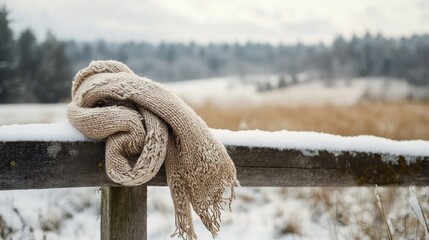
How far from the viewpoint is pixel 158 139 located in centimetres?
127

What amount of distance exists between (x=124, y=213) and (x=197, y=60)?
3583 inches

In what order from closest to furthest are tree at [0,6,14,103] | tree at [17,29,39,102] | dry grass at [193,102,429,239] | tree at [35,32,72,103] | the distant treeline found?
dry grass at [193,102,429,239]
tree at [0,6,14,103]
the distant treeline
tree at [17,29,39,102]
tree at [35,32,72,103]

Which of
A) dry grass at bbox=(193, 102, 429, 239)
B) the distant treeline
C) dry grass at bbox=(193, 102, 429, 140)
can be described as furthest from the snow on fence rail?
dry grass at bbox=(193, 102, 429, 140)

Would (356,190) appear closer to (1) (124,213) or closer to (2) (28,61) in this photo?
(1) (124,213)

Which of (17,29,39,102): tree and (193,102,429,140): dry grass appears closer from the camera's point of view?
(193,102,429,140): dry grass

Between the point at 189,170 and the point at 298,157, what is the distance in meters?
0.63

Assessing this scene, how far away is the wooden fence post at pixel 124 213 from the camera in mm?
1469

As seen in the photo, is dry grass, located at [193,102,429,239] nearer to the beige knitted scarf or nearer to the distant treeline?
the beige knitted scarf

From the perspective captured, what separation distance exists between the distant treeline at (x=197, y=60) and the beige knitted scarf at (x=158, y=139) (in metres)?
0.65

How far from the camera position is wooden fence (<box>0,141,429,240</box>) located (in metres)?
1.32

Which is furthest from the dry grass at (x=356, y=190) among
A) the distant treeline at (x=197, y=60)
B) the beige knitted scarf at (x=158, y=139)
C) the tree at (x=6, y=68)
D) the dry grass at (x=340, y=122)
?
the tree at (x=6, y=68)

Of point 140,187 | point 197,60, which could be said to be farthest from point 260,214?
point 197,60

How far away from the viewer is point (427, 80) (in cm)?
3494

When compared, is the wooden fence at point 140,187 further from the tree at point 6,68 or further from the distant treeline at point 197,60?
the tree at point 6,68
